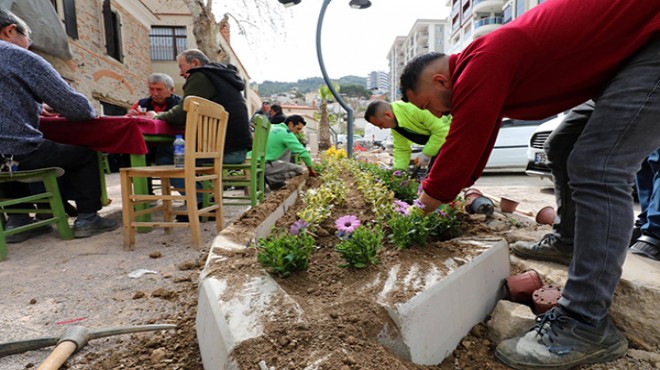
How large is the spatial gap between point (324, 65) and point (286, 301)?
8.28m

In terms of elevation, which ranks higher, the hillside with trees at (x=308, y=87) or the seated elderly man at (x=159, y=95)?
the hillside with trees at (x=308, y=87)

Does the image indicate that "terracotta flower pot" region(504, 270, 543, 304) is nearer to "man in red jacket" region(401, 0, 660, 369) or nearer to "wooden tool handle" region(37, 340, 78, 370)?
"man in red jacket" region(401, 0, 660, 369)

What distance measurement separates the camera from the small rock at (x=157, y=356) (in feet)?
4.32

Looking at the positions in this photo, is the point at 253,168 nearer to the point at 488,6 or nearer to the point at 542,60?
the point at 542,60

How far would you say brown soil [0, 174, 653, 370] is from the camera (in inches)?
41.8

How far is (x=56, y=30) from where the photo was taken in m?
8.38

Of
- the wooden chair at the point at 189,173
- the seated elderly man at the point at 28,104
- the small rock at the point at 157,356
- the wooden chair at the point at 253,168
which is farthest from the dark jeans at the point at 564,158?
the seated elderly man at the point at 28,104

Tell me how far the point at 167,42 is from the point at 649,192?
68.5ft

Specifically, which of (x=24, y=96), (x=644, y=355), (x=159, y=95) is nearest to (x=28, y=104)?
(x=24, y=96)

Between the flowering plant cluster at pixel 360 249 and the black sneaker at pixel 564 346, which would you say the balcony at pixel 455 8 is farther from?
the black sneaker at pixel 564 346

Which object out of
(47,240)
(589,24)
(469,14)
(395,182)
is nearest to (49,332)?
(47,240)

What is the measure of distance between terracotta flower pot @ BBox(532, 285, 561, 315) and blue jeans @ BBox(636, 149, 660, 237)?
0.75m

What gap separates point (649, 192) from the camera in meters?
2.21

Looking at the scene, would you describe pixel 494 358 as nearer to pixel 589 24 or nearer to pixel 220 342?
pixel 220 342
